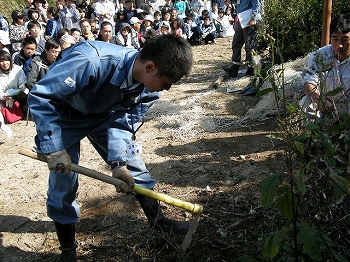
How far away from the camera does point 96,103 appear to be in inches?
92.3

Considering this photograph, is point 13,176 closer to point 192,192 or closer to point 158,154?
point 158,154

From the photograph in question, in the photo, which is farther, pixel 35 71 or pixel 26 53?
pixel 26 53

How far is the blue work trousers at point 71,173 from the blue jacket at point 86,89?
54mm

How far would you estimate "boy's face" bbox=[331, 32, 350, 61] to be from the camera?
3109mm

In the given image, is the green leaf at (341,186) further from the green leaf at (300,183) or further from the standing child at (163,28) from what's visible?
the standing child at (163,28)

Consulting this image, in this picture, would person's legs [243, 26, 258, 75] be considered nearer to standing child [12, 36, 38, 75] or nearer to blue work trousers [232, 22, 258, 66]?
blue work trousers [232, 22, 258, 66]

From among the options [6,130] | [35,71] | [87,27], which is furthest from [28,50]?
[87,27]

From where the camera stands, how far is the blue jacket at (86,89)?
6.79ft

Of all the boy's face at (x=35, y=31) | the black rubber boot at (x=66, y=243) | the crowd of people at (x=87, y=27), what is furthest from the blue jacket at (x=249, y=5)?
the black rubber boot at (x=66, y=243)

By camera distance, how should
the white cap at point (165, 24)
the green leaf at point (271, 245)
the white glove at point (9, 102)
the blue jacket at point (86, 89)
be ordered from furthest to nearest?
the white cap at point (165, 24) < the white glove at point (9, 102) < the blue jacket at point (86, 89) < the green leaf at point (271, 245)

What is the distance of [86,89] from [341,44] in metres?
2.07

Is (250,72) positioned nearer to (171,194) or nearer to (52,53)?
(52,53)

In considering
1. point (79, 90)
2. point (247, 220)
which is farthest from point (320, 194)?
point (79, 90)

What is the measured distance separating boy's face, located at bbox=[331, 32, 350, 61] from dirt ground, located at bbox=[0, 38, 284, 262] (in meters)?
0.98
